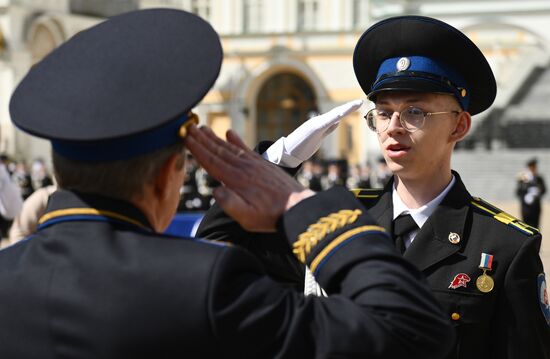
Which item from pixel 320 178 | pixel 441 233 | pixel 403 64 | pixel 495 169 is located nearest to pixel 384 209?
pixel 441 233

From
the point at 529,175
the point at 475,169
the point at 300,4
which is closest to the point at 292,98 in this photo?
the point at 300,4

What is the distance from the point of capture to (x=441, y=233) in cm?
289

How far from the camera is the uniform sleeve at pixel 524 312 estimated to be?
2705 mm

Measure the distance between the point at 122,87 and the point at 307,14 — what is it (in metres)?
33.6

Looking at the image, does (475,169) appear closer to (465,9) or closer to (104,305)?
(465,9)

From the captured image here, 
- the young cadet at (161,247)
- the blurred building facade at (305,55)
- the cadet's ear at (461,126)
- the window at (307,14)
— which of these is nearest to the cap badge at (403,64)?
the cadet's ear at (461,126)

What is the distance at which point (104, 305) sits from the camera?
1782 millimetres

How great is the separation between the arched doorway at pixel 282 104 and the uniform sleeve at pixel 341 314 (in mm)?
33719

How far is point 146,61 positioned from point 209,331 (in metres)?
0.59

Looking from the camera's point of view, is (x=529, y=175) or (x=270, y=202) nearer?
(x=270, y=202)

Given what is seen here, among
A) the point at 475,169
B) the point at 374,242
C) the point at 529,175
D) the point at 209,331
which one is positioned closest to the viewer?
the point at 209,331

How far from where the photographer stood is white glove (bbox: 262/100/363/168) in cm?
268

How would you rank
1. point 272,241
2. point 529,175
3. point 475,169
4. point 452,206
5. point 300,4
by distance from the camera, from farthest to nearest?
point 300,4 < point 475,169 < point 529,175 < point 452,206 < point 272,241

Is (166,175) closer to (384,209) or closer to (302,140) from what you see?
(302,140)
